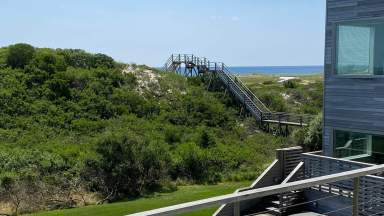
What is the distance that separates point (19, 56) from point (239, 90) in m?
15.8

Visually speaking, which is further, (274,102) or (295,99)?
(295,99)

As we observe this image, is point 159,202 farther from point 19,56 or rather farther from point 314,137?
point 19,56

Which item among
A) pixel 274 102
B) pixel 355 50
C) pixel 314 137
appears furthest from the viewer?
pixel 274 102

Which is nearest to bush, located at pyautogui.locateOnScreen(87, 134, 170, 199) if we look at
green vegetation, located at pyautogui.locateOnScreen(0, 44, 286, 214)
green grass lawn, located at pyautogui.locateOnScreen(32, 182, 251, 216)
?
green vegetation, located at pyautogui.locateOnScreen(0, 44, 286, 214)

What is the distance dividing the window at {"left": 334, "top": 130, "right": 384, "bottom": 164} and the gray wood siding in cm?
16

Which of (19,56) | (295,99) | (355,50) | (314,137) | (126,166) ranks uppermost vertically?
(19,56)

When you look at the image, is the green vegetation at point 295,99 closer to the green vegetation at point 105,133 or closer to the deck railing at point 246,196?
the green vegetation at point 105,133

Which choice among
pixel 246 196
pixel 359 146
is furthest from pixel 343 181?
pixel 246 196

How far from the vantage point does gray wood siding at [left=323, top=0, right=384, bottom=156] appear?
36.7ft

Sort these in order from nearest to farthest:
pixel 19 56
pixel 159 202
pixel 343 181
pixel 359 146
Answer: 1. pixel 343 181
2. pixel 359 146
3. pixel 159 202
4. pixel 19 56

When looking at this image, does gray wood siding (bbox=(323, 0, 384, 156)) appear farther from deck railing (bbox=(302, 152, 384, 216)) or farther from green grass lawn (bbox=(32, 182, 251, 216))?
green grass lawn (bbox=(32, 182, 251, 216))

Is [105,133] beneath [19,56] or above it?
beneath

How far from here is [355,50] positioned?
37.3 feet

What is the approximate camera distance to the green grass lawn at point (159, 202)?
16812 mm
